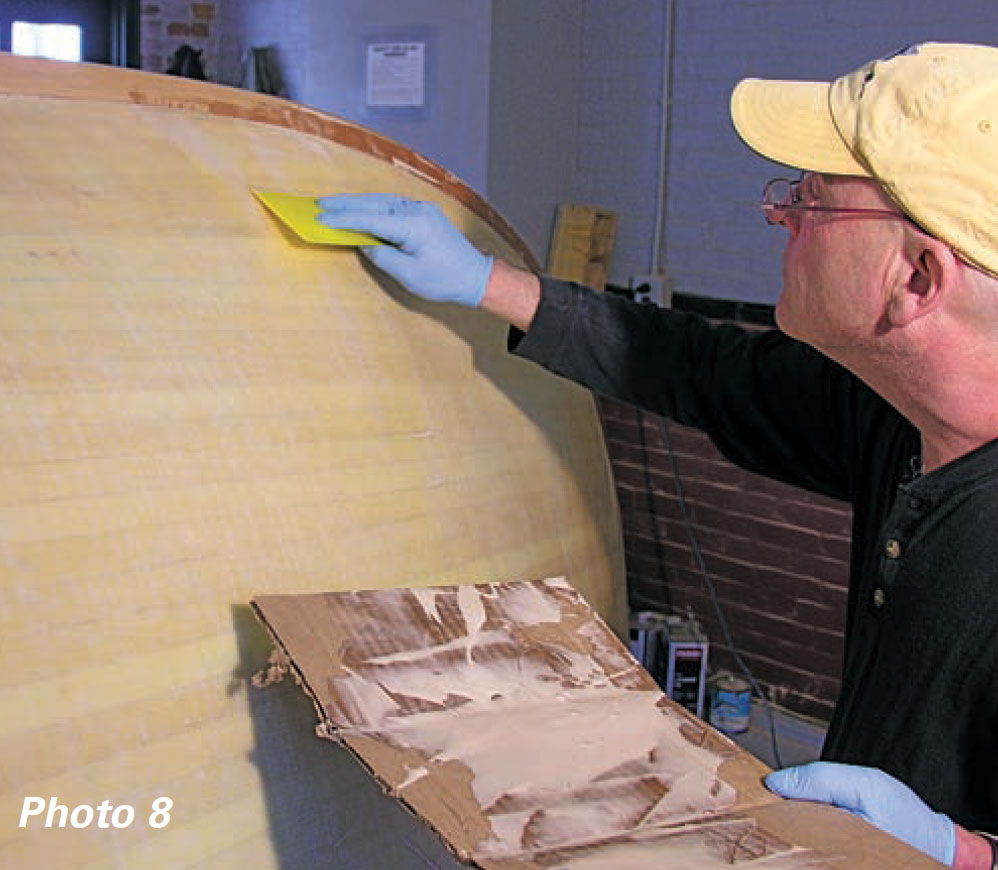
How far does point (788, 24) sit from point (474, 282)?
7.23 feet

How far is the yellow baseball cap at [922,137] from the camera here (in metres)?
1.00

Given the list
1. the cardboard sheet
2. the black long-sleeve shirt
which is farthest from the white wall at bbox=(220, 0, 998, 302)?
the cardboard sheet

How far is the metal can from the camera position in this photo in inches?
130

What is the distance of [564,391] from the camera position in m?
1.52

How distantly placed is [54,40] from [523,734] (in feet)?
16.8

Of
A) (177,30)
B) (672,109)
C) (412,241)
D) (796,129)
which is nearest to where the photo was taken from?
(796,129)

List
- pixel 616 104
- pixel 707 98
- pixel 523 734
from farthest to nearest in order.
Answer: pixel 616 104 < pixel 707 98 < pixel 523 734

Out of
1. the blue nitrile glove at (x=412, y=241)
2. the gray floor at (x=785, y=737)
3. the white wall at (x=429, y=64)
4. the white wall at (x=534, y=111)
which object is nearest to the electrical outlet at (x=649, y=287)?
the white wall at (x=534, y=111)

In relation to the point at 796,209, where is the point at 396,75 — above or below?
above

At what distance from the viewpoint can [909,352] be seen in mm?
1090

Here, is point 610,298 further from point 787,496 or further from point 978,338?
point 787,496

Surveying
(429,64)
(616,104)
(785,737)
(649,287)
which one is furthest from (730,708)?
(429,64)

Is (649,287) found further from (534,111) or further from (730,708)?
(730,708)

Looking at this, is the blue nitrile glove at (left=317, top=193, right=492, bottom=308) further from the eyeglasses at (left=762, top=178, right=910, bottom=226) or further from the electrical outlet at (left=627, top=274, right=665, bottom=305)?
the electrical outlet at (left=627, top=274, right=665, bottom=305)
